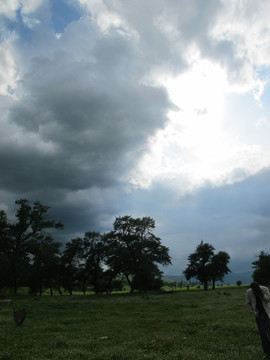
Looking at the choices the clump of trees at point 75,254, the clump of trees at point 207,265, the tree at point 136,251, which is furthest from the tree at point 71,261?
the clump of trees at point 207,265

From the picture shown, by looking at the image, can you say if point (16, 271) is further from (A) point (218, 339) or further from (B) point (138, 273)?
(A) point (218, 339)

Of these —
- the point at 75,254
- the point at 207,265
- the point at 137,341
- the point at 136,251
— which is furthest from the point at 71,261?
the point at 137,341

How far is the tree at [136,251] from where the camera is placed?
64.7 m

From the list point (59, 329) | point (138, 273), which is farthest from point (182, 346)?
point (138, 273)

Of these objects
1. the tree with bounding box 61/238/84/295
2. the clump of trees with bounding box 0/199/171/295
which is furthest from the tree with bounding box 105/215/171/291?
the tree with bounding box 61/238/84/295

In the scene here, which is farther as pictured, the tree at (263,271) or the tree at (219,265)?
the tree at (219,265)

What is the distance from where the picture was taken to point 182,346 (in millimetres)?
11766

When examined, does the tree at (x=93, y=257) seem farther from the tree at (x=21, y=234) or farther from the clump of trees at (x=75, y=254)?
the tree at (x=21, y=234)

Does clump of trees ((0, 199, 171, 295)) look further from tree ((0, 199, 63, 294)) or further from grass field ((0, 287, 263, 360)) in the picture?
grass field ((0, 287, 263, 360))

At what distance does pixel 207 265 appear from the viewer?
8762 centimetres

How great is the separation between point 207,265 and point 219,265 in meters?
3.90

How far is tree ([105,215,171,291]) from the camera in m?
64.7

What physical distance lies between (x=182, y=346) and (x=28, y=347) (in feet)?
24.4

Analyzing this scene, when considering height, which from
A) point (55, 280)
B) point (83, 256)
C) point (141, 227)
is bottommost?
point (55, 280)
